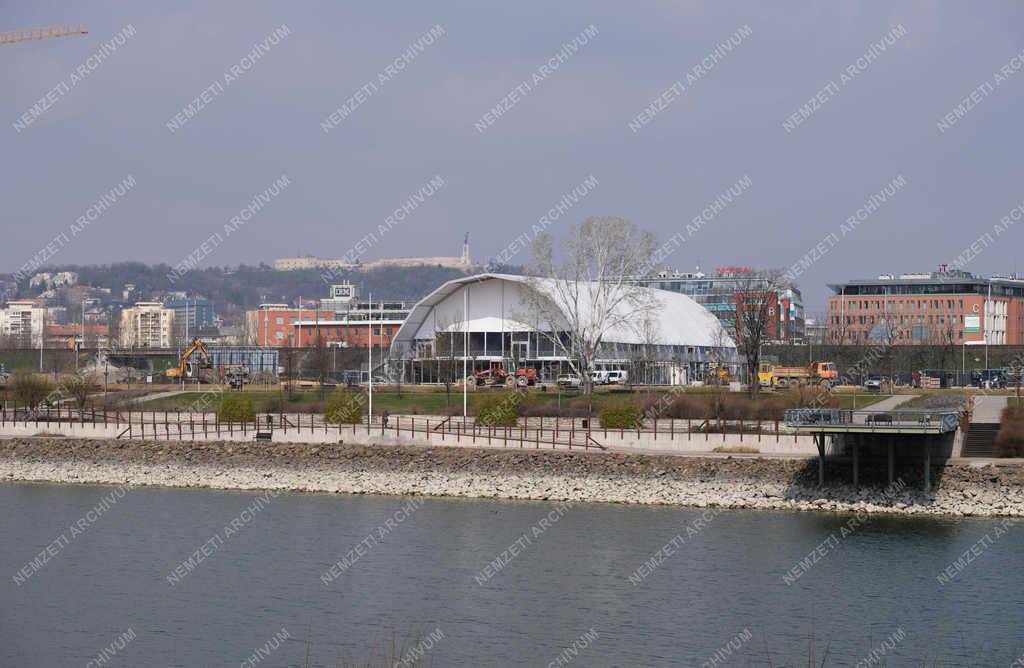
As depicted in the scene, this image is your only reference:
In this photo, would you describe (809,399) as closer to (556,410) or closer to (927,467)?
(556,410)

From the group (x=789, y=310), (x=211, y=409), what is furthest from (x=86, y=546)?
(x=789, y=310)

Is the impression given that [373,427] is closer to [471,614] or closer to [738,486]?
[738,486]

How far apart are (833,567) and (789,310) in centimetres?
15568

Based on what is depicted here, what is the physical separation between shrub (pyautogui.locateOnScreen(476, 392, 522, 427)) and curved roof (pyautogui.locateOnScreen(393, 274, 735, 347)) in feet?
73.0

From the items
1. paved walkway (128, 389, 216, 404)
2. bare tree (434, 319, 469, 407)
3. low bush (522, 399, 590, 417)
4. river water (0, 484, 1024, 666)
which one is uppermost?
bare tree (434, 319, 469, 407)

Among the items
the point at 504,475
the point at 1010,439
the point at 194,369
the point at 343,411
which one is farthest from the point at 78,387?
the point at 1010,439

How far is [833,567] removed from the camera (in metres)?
32.7

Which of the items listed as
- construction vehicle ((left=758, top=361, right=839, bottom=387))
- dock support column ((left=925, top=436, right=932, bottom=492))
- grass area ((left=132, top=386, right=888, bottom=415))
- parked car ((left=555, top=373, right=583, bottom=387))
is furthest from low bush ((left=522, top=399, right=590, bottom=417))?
construction vehicle ((left=758, top=361, right=839, bottom=387))

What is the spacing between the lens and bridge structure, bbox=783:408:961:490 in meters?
39.2

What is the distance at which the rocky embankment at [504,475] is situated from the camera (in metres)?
40.9

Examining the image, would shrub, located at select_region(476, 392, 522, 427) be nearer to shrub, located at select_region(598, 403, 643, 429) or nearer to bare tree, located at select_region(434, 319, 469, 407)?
shrub, located at select_region(598, 403, 643, 429)

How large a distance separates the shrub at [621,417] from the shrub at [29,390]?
31257 mm

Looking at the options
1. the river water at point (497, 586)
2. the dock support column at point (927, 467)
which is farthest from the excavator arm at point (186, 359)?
the dock support column at point (927, 467)

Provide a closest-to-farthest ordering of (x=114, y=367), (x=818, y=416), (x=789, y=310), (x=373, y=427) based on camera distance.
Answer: (x=818, y=416), (x=373, y=427), (x=114, y=367), (x=789, y=310)
